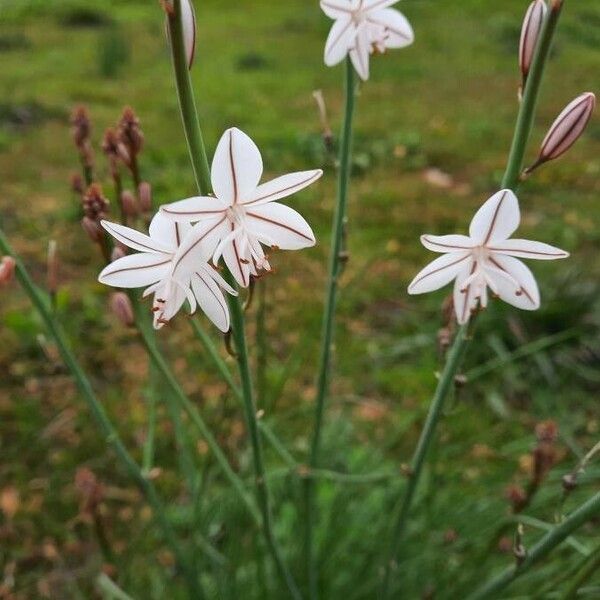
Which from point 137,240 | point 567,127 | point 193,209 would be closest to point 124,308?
point 137,240

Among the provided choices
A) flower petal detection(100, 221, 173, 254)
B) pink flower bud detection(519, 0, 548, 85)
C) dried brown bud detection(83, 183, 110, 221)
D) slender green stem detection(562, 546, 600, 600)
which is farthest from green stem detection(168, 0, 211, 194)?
slender green stem detection(562, 546, 600, 600)

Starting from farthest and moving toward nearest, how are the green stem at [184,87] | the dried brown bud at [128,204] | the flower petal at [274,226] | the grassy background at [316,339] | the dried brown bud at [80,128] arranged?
1. the grassy background at [316,339]
2. the dried brown bud at [80,128]
3. the dried brown bud at [128,204]
4. the flower petal at [274,226]
5. the green stem at [184,87]

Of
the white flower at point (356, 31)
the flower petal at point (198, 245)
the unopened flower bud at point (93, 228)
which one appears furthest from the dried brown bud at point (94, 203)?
the white flower at point (356, 31)

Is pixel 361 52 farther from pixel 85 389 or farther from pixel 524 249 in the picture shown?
pixel 85 389

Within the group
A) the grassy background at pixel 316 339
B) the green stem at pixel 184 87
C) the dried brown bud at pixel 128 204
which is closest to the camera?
the green stem at pixel 184 87

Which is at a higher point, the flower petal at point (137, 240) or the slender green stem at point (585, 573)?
the flower petal at point (137, 240)

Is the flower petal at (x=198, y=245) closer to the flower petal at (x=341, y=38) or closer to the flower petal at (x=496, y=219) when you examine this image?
the flower petal at (x=496, y=219)

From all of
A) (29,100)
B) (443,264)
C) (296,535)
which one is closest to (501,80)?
(29,100)

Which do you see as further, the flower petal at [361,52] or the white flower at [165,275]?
the flower petal at [361,52]

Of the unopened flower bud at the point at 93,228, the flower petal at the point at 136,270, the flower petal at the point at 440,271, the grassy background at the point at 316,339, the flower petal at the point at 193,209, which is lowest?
the grassy background at the point at 316,339
